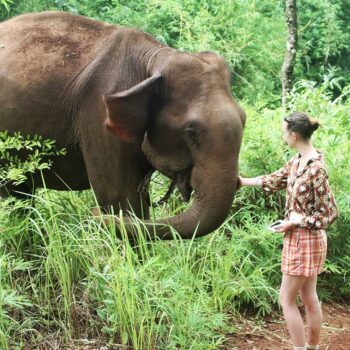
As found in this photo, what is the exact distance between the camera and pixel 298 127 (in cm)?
391

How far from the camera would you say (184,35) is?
11203 mm

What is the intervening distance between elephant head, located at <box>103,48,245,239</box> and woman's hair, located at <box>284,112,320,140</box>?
35 cm

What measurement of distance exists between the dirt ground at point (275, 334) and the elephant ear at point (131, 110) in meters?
1.49

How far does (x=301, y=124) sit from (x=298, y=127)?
0.02 metres

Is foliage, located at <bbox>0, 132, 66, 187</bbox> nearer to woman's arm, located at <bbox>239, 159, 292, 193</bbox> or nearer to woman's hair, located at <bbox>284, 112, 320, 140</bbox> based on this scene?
woman's arm, located at <bbox>239, 159, 292, 193</bbox>

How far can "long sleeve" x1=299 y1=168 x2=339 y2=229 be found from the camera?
3893 mm

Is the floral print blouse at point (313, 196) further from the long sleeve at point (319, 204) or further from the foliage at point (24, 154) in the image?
the foliage at point (24, 154)

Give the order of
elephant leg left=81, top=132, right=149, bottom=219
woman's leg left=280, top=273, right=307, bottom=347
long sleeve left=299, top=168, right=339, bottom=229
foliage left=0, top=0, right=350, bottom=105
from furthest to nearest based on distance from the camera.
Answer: foliage left=0, top=0, right=350, bottom=105, elephant leg left=81, top=132, right=149, bottom=219, woman's leg left=280, top=273, right=307, bottom=347, long sleeve left=299, top=168, right=339, bottom=229

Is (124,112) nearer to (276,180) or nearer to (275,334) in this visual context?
(276,180)

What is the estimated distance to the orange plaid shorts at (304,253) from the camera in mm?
3934

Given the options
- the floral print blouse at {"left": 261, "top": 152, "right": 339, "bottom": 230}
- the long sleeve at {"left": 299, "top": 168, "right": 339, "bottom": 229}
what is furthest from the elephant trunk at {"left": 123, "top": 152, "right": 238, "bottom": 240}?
the long sleeve at {"left": 299, "top": 168, "right": 339, "bottom": 229}

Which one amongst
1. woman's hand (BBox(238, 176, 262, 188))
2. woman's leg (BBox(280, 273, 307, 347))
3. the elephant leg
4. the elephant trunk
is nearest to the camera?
woman's leg (BBox(280, 273, 307, 347))

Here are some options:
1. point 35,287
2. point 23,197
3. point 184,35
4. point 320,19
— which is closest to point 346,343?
point 35,287

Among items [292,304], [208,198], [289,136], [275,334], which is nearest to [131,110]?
[208,198]
